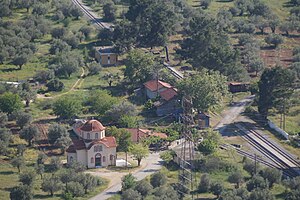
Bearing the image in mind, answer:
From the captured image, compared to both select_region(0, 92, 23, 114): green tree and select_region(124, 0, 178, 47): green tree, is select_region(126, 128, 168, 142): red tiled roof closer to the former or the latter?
select_region(0, 92, 23, 114): green tree

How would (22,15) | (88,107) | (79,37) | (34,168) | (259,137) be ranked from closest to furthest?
(34,168) < (259,137) < (88,107) < (79,37) < (22,15)

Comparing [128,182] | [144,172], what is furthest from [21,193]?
[144,172]

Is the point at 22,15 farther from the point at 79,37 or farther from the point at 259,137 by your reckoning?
the point at 259,137

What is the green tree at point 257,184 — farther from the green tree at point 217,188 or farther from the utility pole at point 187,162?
the utility pole at point 187,162

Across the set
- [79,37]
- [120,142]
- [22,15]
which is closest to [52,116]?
[120,142]

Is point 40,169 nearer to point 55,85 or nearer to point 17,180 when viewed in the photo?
point 17,180

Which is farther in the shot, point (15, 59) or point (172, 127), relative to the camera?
point (15, 59)

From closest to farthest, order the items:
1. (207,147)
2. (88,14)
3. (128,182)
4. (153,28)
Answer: (128,182) < (207,147) < (153,28) < (88,14)

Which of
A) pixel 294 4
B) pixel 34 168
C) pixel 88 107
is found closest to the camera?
pixel 34 168
